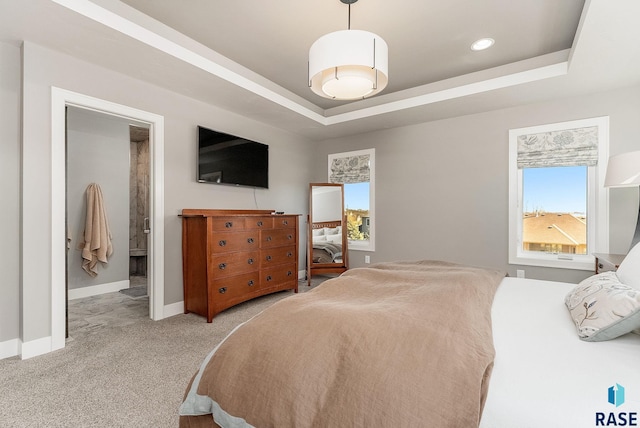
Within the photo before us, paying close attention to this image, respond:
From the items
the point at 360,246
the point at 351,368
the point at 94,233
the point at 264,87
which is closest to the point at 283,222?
the point at 360,246

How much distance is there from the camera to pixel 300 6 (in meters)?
2.27

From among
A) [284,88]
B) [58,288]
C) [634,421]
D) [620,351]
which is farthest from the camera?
[284,88]

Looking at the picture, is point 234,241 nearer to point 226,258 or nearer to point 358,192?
point 226,258

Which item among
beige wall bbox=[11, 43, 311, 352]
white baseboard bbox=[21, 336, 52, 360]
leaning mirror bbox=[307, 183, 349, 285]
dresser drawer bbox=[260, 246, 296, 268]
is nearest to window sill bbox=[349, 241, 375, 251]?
leaning mirror bbox=[307, 183, 349, 285]

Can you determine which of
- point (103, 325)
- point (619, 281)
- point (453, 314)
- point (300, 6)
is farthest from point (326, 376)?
point (103, 325)

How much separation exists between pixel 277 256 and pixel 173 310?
134cm

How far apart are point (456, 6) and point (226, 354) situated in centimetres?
279

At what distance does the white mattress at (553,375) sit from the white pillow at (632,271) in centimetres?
39

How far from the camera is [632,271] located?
4.73 ft

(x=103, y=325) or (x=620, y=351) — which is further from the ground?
(x=620, y=351)

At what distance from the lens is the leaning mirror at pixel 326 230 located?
473 centimetres

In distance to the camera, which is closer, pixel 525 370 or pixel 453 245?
pixel 525 370

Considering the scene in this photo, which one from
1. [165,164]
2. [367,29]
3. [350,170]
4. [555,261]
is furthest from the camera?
[350,170]

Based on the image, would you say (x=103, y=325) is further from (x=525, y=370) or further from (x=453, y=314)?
(x=525, y=370)
